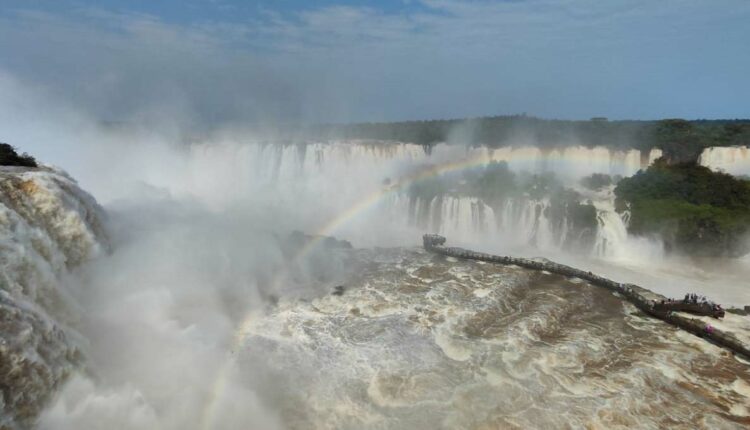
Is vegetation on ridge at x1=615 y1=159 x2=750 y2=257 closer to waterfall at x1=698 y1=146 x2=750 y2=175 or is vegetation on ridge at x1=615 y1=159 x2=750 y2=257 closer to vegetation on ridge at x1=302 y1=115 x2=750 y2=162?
waterfall at x1=698 y1=146 x2=750 y2=175

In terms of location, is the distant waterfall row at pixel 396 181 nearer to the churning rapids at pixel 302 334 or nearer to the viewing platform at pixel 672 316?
the churning rapids at pixel 302 334

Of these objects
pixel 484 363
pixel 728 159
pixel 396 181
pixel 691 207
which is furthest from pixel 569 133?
pixel 484 363

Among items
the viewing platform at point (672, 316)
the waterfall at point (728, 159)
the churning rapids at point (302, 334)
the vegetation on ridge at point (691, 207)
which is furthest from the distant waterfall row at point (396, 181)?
the viewing platform at point (672, 316)

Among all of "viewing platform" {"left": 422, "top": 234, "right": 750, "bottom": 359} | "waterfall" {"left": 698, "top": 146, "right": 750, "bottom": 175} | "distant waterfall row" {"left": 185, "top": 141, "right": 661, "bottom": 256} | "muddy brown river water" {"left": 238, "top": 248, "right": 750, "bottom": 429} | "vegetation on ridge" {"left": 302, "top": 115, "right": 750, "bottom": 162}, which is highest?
"vegetation on ridge" {"left": 302, "top": 115, "right": 750, "bottom": 162}

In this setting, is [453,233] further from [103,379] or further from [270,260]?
[103,379]

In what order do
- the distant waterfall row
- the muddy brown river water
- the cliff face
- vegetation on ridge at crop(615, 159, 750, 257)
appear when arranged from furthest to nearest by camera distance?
the distant waterfall row < vegetation on ridge at crop(615, 159, 750, 257) < the muddy brown river water < the cliff face

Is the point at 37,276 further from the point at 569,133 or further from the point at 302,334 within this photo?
the point at 569,133

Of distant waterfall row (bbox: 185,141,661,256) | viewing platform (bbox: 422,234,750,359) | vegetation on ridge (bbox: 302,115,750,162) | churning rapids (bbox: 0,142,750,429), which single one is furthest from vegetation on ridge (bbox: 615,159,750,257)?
viewing platform (bbox: 422,234,750,359)

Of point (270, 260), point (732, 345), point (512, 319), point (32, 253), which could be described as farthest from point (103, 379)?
point (732, 345)
